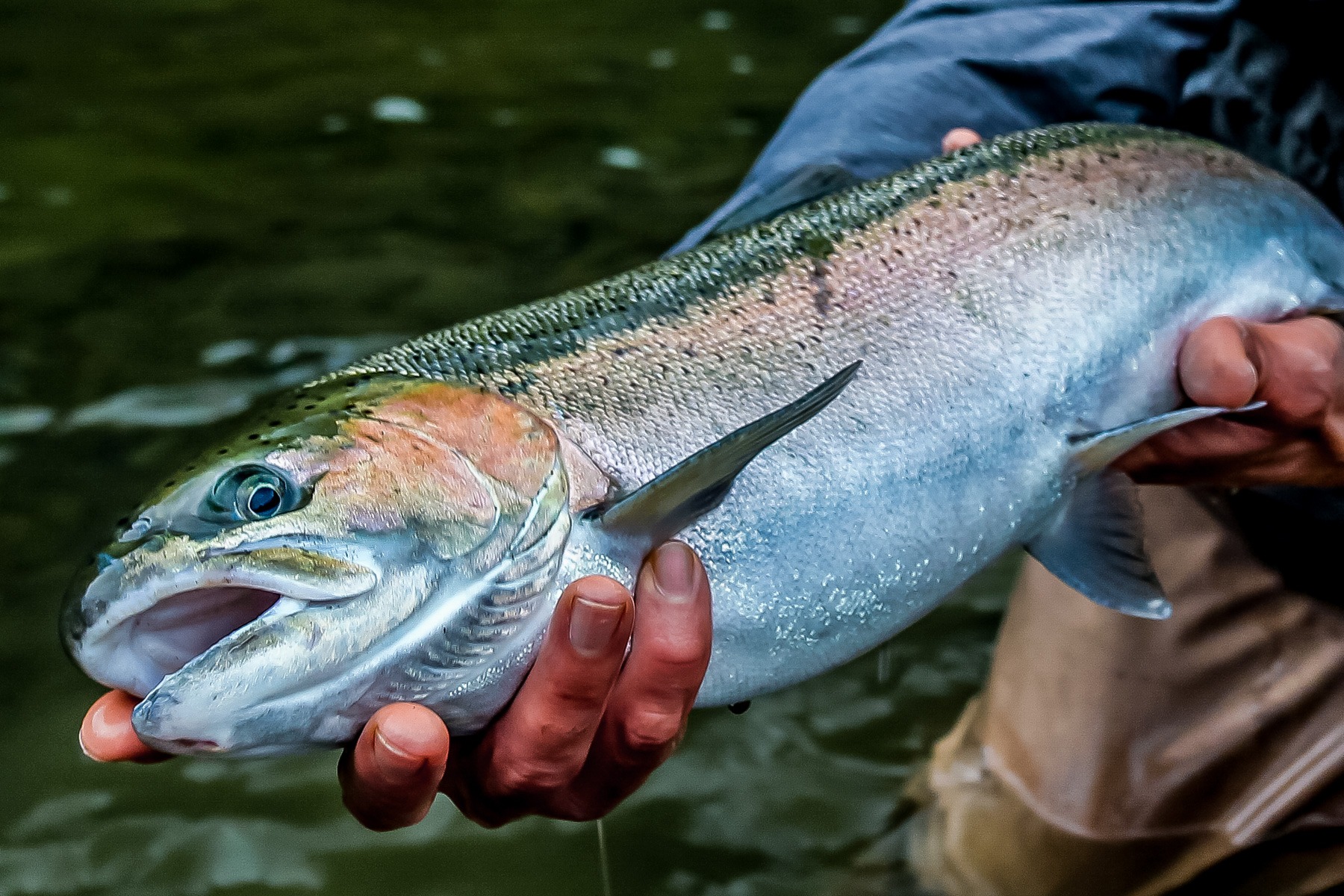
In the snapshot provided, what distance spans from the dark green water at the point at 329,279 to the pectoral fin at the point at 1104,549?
1.14m

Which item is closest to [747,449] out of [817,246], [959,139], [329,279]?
[817,246]

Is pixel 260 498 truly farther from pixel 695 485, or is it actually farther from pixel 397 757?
pixel 695 485

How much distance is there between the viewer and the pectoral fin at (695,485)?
1.43 metres

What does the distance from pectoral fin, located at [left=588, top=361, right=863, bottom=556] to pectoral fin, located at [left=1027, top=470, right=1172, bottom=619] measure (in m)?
0.60

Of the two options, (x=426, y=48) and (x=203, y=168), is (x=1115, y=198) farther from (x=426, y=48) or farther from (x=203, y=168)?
(x=426, y=48)

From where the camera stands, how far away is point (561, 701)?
1490 mm

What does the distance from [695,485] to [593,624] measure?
20 cm

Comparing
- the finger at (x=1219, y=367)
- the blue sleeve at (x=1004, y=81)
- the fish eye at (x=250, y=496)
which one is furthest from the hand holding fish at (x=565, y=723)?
the blue sleeve at (x=1004, y=81)

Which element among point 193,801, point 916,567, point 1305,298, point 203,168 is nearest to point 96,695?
point 193,801

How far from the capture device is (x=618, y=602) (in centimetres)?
143

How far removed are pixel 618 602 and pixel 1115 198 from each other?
1.10m

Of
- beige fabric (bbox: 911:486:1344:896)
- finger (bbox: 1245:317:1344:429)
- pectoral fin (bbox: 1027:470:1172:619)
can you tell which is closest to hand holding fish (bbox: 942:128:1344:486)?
finger (bbox: 1245:317:1344:429)

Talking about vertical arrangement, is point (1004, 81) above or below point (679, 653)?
above

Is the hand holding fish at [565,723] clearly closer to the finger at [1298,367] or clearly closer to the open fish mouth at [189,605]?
the open fish mouth at [189,605]
